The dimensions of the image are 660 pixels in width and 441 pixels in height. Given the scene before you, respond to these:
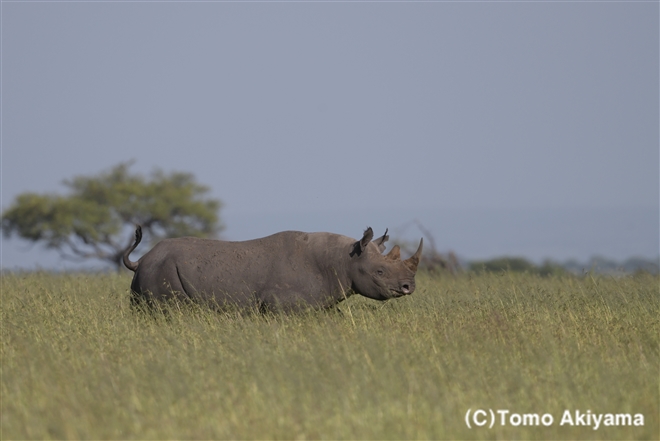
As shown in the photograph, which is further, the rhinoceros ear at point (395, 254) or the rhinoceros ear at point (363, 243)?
the rhinoceros ear at point (395, 254)

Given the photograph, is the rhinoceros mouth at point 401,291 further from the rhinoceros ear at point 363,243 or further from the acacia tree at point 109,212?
the acacia tree at point 109,212

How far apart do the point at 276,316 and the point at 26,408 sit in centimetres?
416

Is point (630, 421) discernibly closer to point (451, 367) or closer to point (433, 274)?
point (451, 367)

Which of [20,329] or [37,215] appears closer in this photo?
[20,329]

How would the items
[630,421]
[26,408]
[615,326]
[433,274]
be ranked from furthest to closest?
[433,274] → [615,326] → [26,408] → [630,421]

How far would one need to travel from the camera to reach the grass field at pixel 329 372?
5.81 metres

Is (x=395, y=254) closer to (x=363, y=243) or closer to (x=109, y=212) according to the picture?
(x=363, y=243)

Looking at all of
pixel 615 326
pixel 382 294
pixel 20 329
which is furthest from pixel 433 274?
pixel 20 329

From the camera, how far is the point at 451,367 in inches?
280

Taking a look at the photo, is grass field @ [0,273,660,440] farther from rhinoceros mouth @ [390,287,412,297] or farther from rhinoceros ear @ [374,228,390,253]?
rhinoceros ear @ [374,228,390,253]

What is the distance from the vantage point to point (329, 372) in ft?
22.3

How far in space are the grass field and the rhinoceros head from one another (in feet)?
0.87

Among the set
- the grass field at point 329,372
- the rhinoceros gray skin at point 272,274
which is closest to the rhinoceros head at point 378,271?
the rhinoceros gray skin at point 272,274

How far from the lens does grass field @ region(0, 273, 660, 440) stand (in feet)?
19.1
